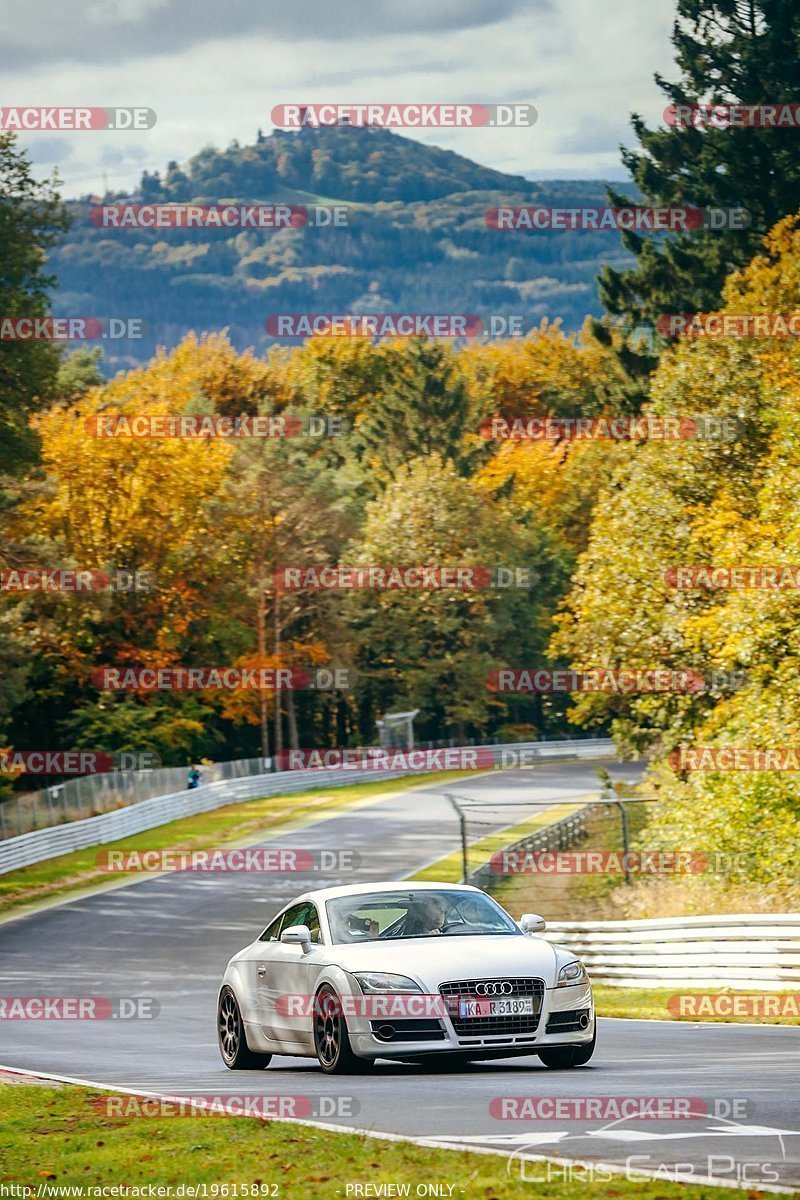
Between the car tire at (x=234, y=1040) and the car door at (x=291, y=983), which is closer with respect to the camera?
the car door at (x=291, y=983)

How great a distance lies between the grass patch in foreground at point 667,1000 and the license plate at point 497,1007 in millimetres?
5612

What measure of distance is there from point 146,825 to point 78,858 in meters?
6.89

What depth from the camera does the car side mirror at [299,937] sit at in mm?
13539

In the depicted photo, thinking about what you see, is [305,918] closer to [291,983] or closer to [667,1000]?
[291,983]

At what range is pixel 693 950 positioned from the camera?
69.9 feet

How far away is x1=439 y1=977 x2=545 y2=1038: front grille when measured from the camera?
12.5 m

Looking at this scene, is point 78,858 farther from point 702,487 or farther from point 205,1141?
point 205,1141

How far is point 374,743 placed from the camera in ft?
281

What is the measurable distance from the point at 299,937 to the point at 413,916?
2.77 feet
